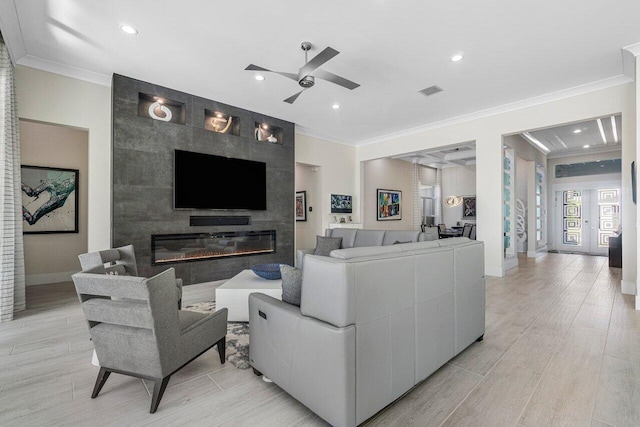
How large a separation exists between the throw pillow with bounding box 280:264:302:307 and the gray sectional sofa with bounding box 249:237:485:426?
6cm

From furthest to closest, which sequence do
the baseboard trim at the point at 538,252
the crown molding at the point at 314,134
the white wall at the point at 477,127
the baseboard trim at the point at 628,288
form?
the baseboard trim at the point at 538,252, the crown molding at the point at 314,134, the baseboard trim at the point at 628,288, the white wall at the point at 477,127

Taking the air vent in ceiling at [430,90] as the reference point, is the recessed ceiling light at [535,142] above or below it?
below

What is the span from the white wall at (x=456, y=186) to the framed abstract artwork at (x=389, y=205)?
9.66 feet

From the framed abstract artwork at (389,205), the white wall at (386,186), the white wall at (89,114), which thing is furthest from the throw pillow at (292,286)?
the framed abstract artwork at (389,205)

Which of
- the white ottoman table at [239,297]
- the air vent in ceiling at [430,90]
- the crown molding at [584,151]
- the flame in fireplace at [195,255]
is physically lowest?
the white ottoman table at [239,297]

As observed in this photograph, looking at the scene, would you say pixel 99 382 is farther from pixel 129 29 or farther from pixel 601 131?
pixel 601 131

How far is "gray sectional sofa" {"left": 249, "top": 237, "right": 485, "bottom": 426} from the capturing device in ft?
4.90

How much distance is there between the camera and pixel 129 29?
3152 mm

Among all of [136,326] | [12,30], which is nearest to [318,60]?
[136,326]

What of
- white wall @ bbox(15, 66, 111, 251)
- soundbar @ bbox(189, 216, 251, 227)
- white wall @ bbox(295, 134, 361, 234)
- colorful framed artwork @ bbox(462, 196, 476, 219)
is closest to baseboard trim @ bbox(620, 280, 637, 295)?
white wall @ bbox(295, 134, 361, 234)

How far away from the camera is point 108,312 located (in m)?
1.74

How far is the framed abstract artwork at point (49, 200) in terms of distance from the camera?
4.94m

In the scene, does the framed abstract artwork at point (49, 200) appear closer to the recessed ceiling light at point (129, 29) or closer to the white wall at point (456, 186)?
the recessed ceiling light at point (129, 29)

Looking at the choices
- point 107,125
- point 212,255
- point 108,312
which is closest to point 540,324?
point 108,312
